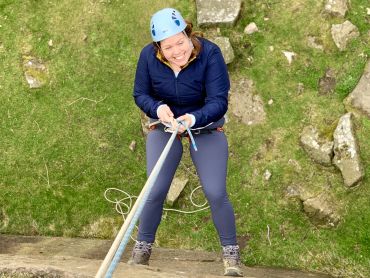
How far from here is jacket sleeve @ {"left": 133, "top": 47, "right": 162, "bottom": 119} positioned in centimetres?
535

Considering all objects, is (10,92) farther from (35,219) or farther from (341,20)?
(341,20)

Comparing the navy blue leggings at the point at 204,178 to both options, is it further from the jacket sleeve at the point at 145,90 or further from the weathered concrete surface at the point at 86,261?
the weathered concrete surface at the point at 86,261

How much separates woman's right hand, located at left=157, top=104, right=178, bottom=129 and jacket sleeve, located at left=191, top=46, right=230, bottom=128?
0.88 feet

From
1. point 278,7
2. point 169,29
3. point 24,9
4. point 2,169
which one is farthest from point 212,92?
point 24,9

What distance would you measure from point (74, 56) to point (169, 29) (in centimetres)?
353

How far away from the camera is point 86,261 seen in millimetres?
4934

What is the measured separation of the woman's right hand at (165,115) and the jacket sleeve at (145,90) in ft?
0.36

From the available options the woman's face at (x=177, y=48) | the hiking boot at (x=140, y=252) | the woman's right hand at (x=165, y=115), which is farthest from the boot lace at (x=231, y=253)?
the woman's face at (x=177, y=48)

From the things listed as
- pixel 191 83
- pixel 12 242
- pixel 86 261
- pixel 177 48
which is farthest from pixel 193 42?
pixel 12 242

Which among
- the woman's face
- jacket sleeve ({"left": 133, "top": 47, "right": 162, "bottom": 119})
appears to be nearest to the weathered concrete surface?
jacket sleeve ({"left": 133, "top": 47, "right": 162, "bottom": 119})

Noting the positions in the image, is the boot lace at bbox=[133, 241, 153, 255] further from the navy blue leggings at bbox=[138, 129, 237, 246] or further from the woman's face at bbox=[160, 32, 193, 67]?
the woman's face at bbox=[160, 32, 193, 67]

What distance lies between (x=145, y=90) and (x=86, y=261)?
6.12 feet

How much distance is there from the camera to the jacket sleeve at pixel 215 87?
523cm

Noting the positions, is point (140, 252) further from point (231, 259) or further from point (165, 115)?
point (165, 115)
